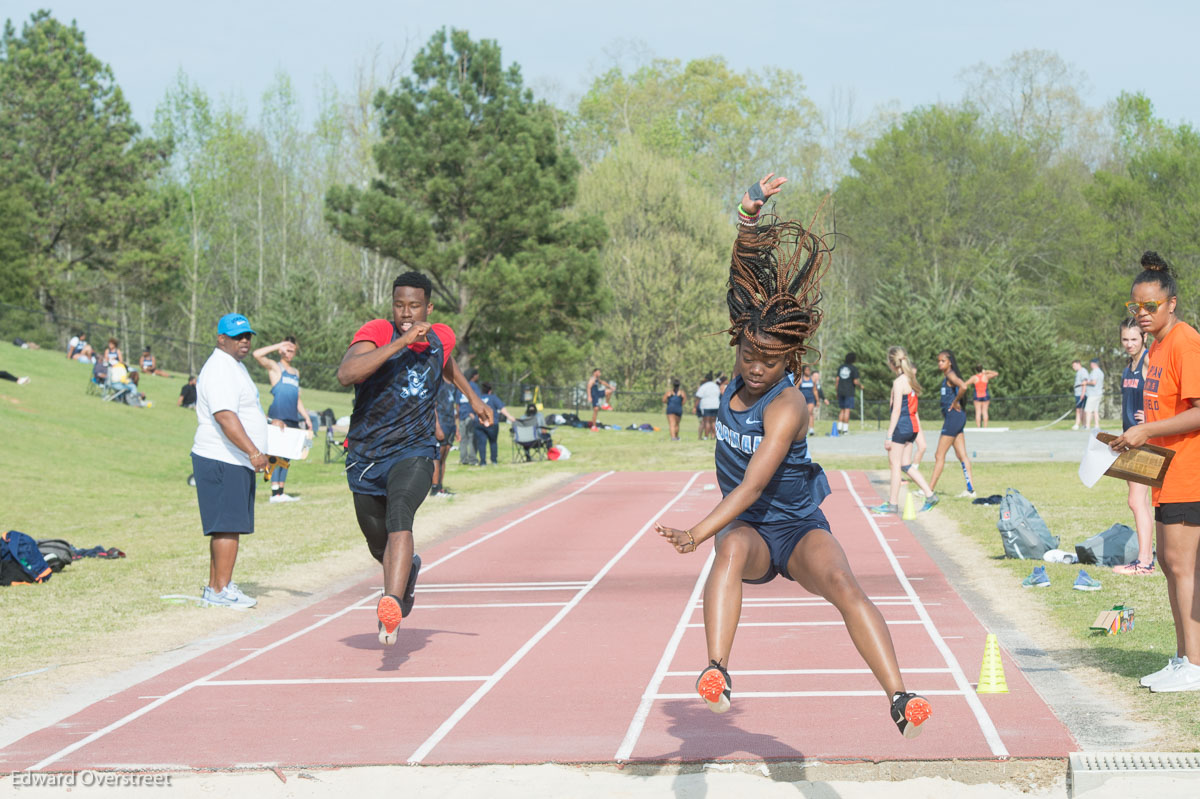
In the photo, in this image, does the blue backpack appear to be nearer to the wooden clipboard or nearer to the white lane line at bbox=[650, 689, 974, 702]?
the white lane line at bbox=[650, 689, 974, 702]

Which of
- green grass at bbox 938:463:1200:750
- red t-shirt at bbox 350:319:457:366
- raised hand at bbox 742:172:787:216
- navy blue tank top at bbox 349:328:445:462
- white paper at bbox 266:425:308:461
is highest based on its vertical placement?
raised hand at bbox 742:172:787:216

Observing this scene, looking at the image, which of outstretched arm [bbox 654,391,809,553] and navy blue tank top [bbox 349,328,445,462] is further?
navy blue tank top [bbox 349,328,445,462]

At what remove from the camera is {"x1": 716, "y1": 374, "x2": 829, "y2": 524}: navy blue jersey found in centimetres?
483

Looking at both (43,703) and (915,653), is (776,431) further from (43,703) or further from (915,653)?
(43,703)

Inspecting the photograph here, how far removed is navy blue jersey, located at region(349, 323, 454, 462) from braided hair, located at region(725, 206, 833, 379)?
2.51 meters

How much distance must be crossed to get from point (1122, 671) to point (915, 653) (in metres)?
1.20

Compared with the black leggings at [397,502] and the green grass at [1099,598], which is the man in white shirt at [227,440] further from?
the green grass at [1099,598]

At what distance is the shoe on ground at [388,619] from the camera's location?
6281 millimetres

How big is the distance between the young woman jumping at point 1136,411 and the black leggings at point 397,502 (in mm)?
3839

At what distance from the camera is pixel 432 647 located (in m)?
8.02

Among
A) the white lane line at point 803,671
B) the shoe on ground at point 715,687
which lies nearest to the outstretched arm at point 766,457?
the shoe on ground at point 715,687

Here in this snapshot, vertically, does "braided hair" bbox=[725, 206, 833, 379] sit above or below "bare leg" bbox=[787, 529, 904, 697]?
above

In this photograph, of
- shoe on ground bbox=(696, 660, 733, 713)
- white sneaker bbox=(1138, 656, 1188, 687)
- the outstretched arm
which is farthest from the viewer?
white sneaker bbox=(1138, 656, 1188, 687)

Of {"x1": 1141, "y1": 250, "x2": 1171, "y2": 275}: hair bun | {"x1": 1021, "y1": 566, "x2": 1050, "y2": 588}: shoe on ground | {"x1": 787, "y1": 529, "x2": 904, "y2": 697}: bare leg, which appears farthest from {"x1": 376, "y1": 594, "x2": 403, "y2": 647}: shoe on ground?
{"x1": 1021, "y1": 566, "x2": 1050, "y2": 588}: shoe on ground
